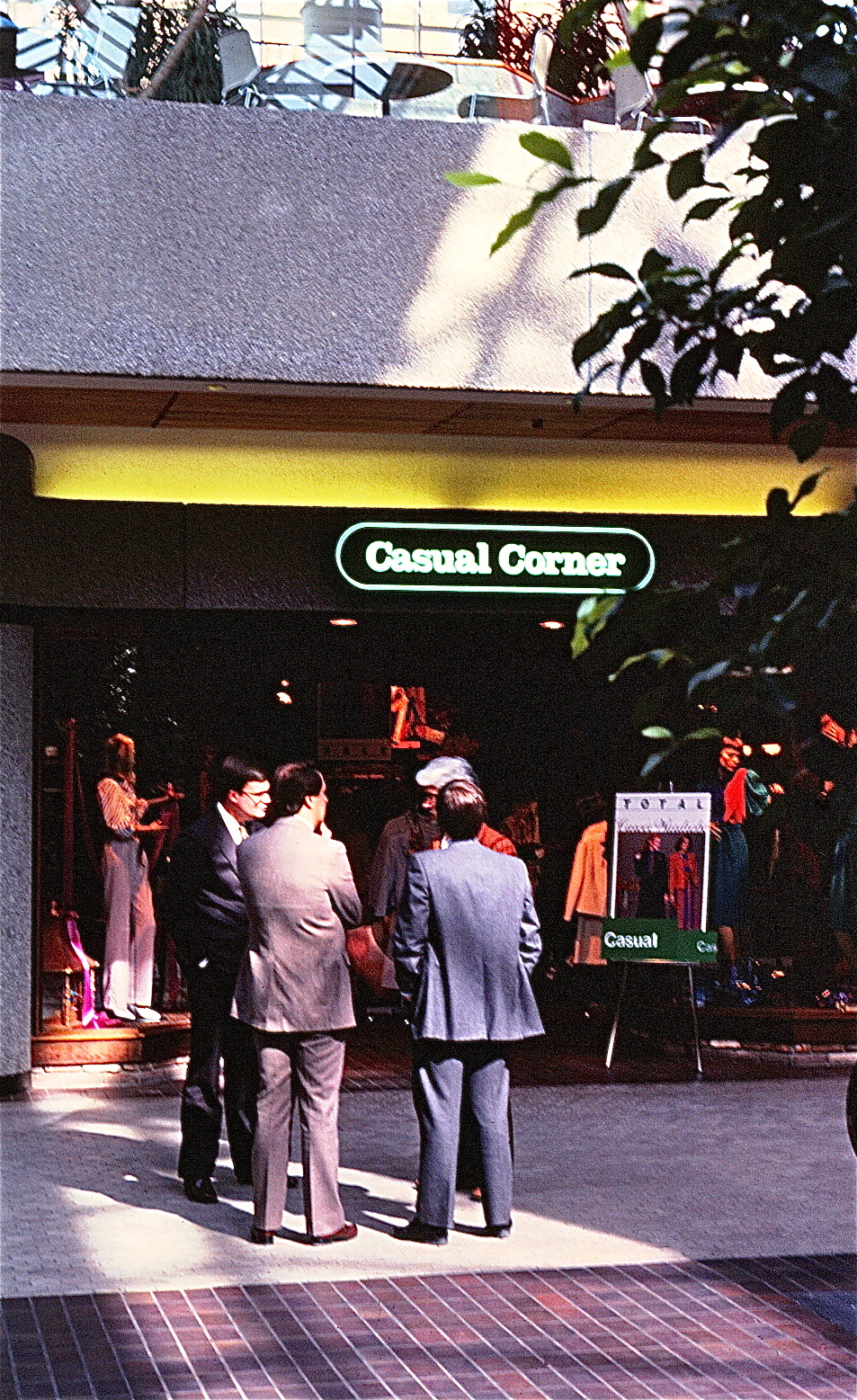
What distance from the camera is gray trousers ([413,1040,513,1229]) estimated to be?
743 cm

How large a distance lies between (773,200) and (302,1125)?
5.25 meters

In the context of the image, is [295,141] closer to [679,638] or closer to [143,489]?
[143,489]

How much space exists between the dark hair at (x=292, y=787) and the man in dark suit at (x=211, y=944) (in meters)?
0.63

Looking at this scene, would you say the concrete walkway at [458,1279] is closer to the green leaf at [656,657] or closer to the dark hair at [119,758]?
the dark hair at [119,758]

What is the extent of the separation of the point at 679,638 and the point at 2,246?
272 inches

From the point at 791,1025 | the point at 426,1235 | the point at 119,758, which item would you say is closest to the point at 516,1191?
the point at 426,1235

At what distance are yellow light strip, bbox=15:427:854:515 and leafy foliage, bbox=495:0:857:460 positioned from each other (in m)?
8.50

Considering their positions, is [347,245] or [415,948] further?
[347,245]

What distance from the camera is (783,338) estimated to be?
2.92 metres

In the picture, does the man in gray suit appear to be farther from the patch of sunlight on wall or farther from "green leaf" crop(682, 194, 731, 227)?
"green leaf" crop(682, 194, 731, 227)

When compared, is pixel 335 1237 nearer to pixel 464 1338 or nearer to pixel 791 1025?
pixel 464 1338

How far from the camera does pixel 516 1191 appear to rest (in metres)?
8.46

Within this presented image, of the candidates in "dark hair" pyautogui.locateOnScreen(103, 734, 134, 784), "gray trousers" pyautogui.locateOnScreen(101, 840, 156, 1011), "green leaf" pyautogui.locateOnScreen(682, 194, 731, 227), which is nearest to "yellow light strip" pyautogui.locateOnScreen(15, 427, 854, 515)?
"dark hair" pyautogui.locateOnScreen(103, 734, 134, 784)

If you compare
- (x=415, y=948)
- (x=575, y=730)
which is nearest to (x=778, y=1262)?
(x=415, y=948)
